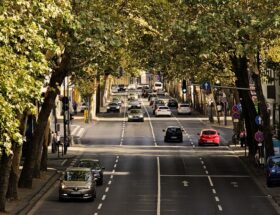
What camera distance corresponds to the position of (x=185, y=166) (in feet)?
192

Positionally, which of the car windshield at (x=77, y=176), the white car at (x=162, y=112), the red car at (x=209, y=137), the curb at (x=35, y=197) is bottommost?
the curb at (x=35, y=197)

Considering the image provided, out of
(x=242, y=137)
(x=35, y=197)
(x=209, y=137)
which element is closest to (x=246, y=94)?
(x=242, y=137)

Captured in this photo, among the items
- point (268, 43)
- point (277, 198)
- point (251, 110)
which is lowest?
point (277, 198)

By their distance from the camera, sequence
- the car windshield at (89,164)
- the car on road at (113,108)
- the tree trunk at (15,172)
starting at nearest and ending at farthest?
the tree trunk at (15,172)
the car windshield at (89,164)
the car on road at (113,108)

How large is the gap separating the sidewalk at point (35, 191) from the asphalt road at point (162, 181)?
460 mm

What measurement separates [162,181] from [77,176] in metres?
9.13

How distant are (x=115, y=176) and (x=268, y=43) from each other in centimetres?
1345

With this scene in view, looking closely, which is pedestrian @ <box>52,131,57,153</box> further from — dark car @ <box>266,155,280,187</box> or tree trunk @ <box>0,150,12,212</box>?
tree trunk @ <box>0,150,12,212</box>

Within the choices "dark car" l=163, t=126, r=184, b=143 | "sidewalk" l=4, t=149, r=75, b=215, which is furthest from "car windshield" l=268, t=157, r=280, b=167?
"dark car" l=163, t=126, r=184, b=143

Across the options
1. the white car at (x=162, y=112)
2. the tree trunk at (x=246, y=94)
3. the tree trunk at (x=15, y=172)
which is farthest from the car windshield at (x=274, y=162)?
the white car at (x=162, y=112)

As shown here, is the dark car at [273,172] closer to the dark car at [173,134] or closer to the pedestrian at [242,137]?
the pedestrian at [242,137]

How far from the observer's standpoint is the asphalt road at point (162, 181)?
1542 inches

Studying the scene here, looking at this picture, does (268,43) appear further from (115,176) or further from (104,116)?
(104,116)

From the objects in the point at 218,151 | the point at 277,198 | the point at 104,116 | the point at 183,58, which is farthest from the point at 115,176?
the point at 104,116
